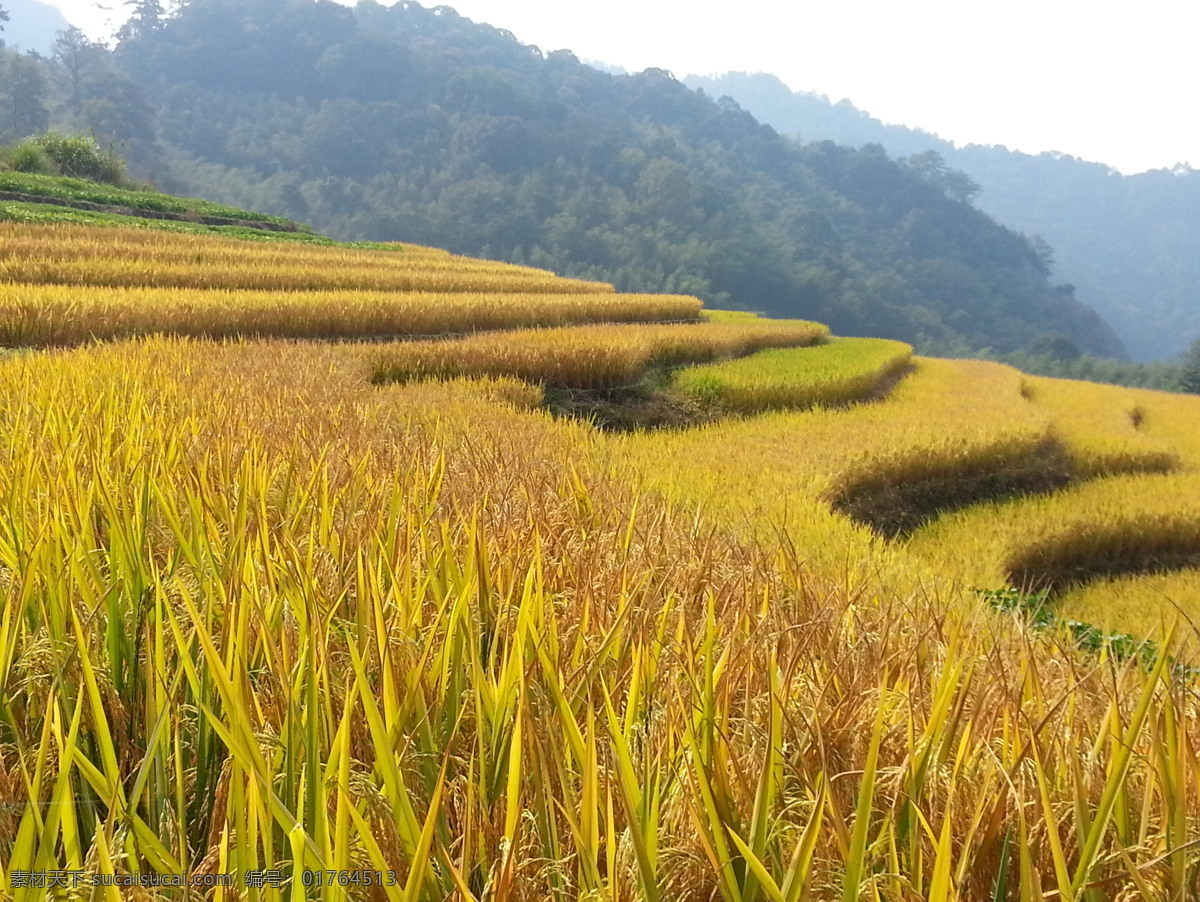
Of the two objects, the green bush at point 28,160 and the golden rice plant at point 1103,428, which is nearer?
the golden rice plant at point 1103,428

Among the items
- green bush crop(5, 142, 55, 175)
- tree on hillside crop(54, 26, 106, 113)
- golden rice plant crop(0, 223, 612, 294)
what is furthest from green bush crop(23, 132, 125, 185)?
tree on hillside crop(54, 26, 106, 113)

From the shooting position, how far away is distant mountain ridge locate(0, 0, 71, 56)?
539ft

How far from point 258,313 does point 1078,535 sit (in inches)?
313

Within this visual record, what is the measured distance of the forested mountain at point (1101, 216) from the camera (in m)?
114

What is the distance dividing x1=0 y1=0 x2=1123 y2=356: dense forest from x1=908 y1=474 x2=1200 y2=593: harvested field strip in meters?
51.6

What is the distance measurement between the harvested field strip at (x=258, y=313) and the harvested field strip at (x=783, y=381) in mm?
3011

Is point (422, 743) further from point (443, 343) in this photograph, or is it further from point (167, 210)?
point (167, 210)

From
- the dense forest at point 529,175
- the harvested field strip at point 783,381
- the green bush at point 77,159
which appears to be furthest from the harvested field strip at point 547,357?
the dense forest at point 529,175

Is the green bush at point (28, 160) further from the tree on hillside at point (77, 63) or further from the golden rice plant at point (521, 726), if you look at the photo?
the tree on hillside at point (77, 63)

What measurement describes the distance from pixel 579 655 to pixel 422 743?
28 cm

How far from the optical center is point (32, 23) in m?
168

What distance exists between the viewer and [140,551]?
4.04 ft

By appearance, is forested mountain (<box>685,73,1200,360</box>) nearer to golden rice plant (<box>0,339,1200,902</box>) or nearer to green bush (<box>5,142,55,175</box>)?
green bush (<box>5,142,55,175</box>)

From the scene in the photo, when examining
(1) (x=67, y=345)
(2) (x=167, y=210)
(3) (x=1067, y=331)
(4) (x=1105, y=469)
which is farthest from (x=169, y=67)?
(3) (x=1067, y=331)
